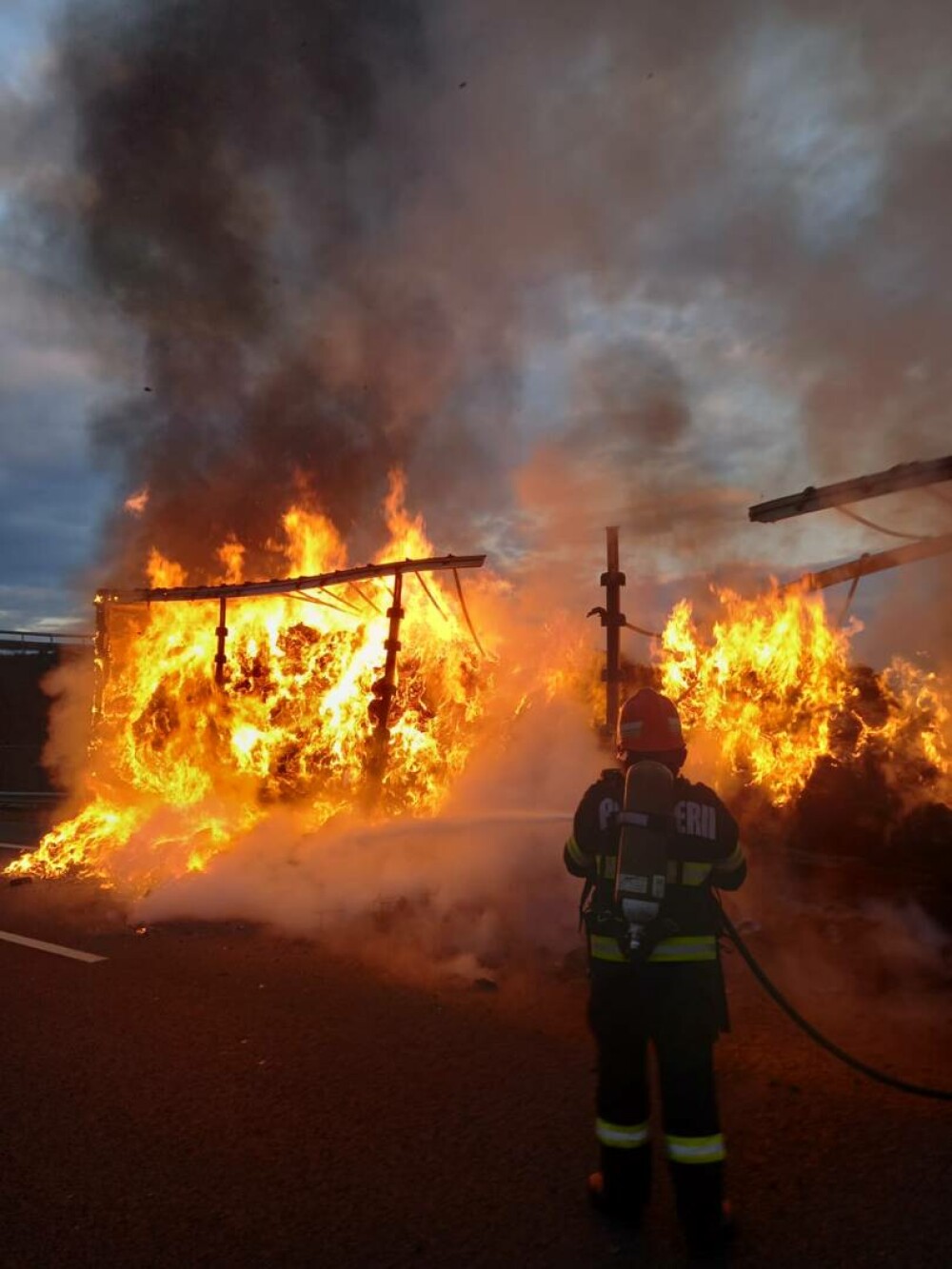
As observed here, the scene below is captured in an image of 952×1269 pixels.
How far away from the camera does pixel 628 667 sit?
16609mm

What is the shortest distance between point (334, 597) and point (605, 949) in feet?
29.6

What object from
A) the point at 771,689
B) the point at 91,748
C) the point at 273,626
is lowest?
the point at 91,748

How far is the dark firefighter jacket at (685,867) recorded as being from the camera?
335 centimetres

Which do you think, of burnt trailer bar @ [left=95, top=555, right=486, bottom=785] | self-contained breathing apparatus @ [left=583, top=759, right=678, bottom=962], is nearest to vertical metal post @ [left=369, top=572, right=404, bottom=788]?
burnt trailer bar @ [left=95, top=555, right=486, bottom=785]

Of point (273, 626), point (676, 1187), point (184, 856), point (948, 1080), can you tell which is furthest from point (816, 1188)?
point (273, 626)

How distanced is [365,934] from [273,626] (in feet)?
19.9

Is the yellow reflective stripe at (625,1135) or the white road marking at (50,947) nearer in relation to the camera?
the yellow reflective stripe at (625,1135)

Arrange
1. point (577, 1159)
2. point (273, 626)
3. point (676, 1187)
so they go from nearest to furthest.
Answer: point (676, 1187) < point (577, 1159) < point (273, 626)

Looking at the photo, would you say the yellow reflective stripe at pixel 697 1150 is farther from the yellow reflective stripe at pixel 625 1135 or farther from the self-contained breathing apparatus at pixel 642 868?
the self-contained breathing apparatus at pixel 642 868

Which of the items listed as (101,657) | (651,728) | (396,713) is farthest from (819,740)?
(101,657)

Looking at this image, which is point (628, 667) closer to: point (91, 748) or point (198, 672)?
point (198, 672)

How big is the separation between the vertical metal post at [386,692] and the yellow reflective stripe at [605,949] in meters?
7.42

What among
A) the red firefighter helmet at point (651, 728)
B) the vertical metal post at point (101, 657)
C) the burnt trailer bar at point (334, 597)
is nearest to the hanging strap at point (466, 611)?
the burnt trailer bar at point (334, 597)

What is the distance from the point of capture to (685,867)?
3.42m
